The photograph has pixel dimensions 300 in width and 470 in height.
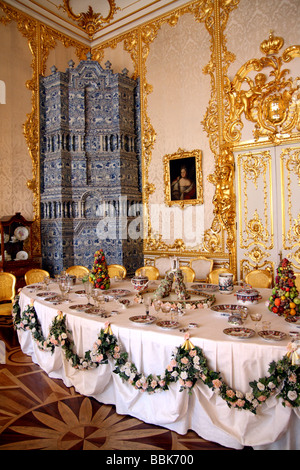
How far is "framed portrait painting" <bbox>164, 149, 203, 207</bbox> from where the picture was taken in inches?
257

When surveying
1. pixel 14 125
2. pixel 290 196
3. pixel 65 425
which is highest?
pixel 14 125

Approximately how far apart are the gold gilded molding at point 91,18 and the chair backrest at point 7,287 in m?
6.08

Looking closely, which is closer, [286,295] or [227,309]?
[286,295]

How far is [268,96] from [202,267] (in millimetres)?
3121

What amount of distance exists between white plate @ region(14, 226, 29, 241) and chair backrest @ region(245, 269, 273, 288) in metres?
Answer: 4.23

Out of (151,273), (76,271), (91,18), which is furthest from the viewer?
(91,18)

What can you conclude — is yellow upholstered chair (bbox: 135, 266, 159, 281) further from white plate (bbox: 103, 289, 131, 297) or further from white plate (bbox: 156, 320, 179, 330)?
white plate (bbox: 156, 320, 179, 330)

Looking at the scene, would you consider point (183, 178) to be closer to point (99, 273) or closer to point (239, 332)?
point (99, 273)

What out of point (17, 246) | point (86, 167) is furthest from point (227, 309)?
point (86, 167)

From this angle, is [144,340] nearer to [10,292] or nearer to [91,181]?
[10,292]

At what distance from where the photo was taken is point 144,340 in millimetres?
2508

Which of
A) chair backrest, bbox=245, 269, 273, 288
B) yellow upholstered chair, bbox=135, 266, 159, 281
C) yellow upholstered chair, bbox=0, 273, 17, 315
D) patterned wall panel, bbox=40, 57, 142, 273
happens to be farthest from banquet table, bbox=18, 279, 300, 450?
patterned wall panel, bbox=40, 57, 142, 273

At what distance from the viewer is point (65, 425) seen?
2688 mm

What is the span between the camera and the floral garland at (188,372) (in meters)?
2.00
